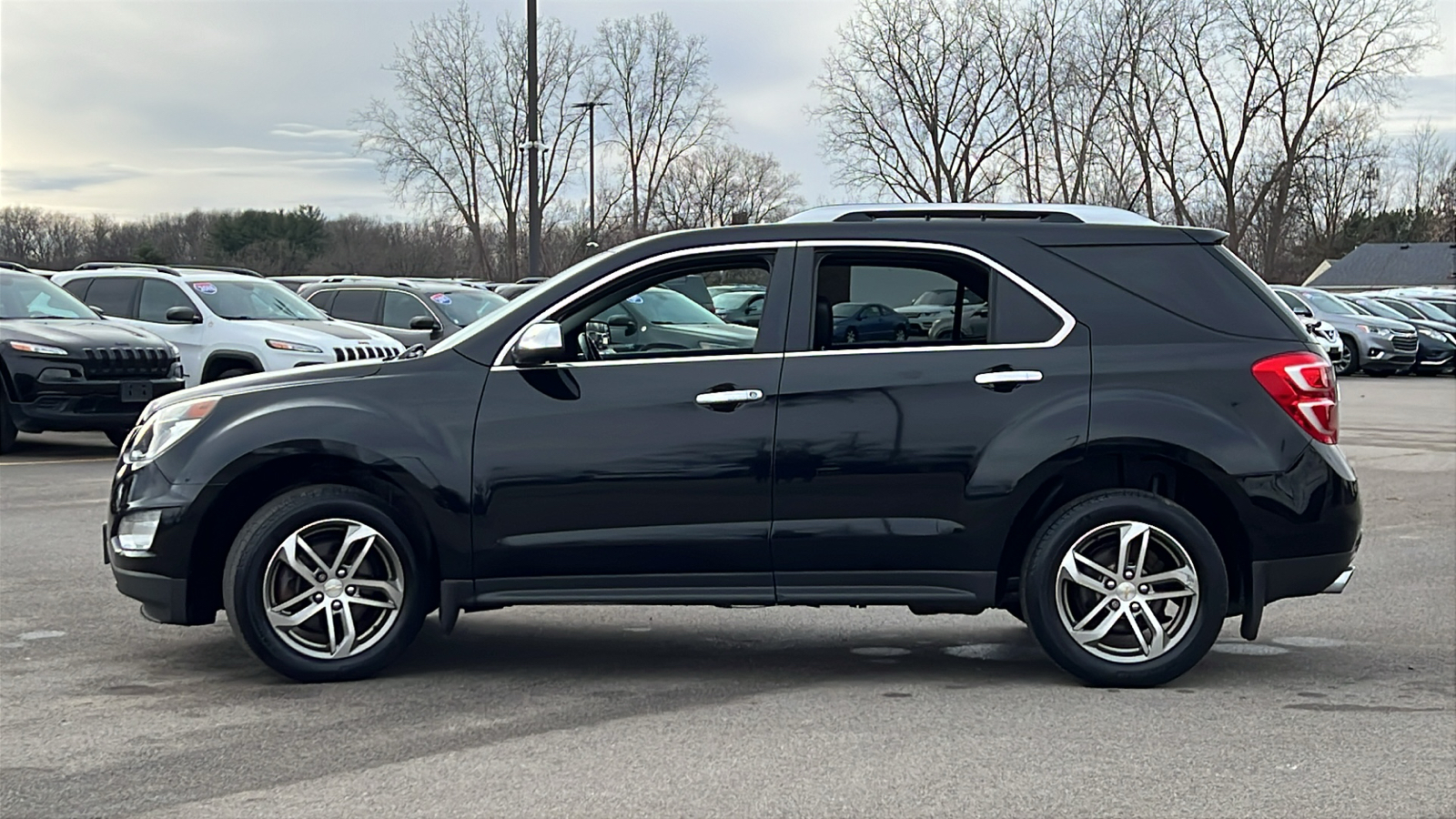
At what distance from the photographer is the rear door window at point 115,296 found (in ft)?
54.7

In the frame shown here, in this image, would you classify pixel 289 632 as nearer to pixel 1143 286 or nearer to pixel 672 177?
pixel 1143 286

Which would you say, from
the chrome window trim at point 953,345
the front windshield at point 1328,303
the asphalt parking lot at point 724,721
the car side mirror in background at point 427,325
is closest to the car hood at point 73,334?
the car side mirror in background at point 427,325

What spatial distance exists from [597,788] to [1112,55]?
57545 millimetres

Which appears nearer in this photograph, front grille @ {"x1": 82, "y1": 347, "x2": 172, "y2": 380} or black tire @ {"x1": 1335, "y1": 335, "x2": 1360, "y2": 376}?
front grille @ {"x1": 82, "y1": 347, "x2": 172, "y2": 380}

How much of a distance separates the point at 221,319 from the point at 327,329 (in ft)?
3.53

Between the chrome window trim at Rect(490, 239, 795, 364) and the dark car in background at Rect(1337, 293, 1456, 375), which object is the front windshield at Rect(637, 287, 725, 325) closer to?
the chrome window trim at Rect(490, 239, 795, 364)

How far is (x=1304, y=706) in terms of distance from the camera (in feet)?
18.4

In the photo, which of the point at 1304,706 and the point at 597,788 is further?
the point at 1304,706

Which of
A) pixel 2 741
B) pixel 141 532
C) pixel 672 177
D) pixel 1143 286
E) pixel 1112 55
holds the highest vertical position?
pixel 1112 55

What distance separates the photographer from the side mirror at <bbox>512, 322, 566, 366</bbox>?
18.9 ft

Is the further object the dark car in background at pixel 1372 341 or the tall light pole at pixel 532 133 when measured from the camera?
the dark car in background at pixel 1372 341

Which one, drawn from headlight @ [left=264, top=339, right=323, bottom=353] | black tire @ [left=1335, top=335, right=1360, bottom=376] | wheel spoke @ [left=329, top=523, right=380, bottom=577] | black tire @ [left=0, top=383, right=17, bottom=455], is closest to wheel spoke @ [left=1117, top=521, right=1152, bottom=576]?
wheel spoke @ [left=329, top=523, right=380, bottom=577]

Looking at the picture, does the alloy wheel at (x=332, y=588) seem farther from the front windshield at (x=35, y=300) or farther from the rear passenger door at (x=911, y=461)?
the front windshield at (x=35, y=300)

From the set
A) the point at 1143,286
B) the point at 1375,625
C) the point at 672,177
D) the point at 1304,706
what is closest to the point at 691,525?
the point at 1143,286
